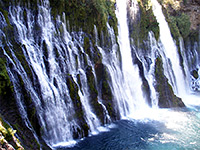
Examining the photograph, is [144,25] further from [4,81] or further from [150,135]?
[4,81]

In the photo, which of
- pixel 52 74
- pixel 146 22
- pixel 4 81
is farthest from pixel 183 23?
pixel 4 81

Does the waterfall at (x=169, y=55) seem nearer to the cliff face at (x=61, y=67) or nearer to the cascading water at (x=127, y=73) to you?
the cliff face at (x=61, y=67)

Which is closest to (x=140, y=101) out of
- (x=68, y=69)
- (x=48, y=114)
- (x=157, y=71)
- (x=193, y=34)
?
(x=157, y=71)

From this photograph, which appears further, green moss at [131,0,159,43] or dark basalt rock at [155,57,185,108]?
green moss at [131,0,159,43]

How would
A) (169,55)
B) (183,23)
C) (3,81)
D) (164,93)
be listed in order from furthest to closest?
1. (183,23)
2. (169,55)
3. (164,93)
4. (3,81)

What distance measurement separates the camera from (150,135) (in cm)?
1224

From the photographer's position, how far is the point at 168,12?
88.2 ft

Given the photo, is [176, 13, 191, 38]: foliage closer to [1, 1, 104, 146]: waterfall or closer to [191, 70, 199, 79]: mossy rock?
[191, 70, 199, 79]: mossy rock

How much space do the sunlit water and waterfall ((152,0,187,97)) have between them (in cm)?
631

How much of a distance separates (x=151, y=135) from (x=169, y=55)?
1298 centimetres

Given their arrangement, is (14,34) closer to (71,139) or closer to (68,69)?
(68,69)

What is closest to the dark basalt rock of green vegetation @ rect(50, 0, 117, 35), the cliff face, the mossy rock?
the cliff face

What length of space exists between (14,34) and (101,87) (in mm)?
6365

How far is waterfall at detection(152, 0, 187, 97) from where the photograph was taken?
21328mm
